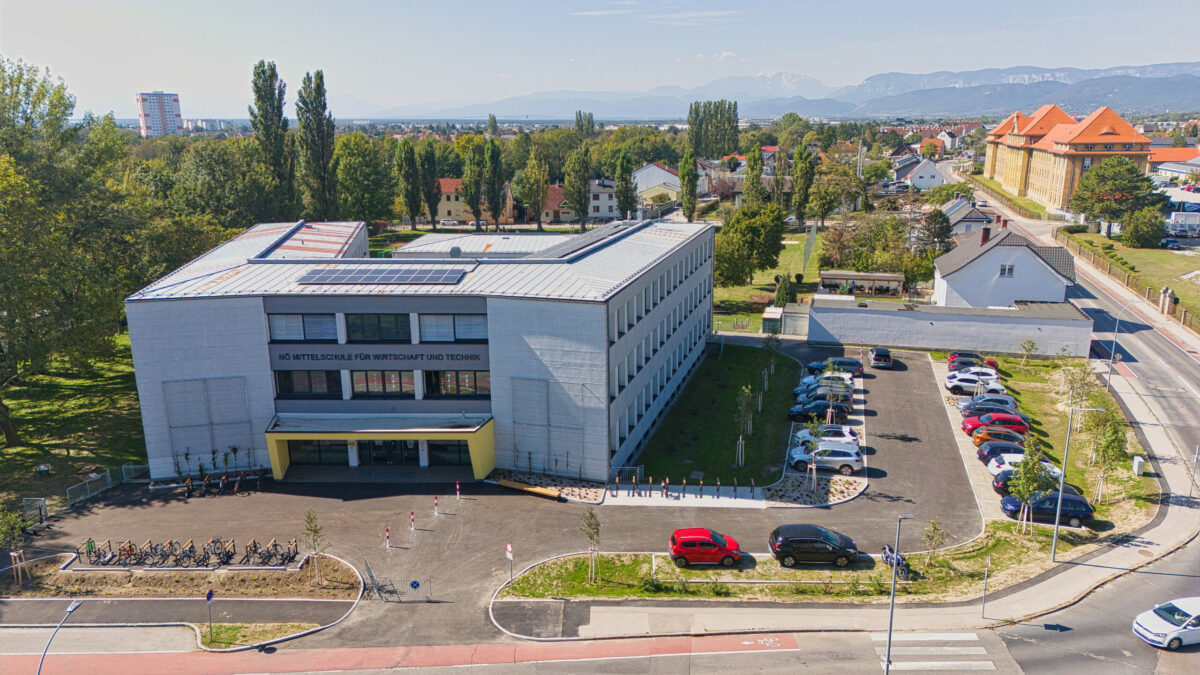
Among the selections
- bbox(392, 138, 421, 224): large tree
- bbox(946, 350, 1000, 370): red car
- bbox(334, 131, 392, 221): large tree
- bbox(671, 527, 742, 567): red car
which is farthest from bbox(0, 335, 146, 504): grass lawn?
bbox(392, 138, 421, 224): large tree

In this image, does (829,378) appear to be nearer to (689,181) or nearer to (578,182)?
(578,182)

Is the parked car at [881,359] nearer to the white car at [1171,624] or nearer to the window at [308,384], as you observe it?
the white car at [1171,624]

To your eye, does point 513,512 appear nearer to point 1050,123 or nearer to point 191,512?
point 191,512

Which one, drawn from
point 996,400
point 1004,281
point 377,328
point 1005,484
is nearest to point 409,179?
point 377,328

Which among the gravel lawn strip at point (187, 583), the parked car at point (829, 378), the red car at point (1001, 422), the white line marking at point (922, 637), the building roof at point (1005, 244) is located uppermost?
the building roof at point (1005, 244)

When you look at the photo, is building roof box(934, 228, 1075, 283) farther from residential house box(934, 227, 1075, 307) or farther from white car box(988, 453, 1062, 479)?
white car box(988, 453, 1062, 479)

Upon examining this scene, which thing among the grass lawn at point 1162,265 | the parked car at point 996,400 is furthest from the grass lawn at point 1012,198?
the parked car at point 996,400

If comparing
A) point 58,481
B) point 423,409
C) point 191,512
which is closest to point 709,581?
point 423,409
